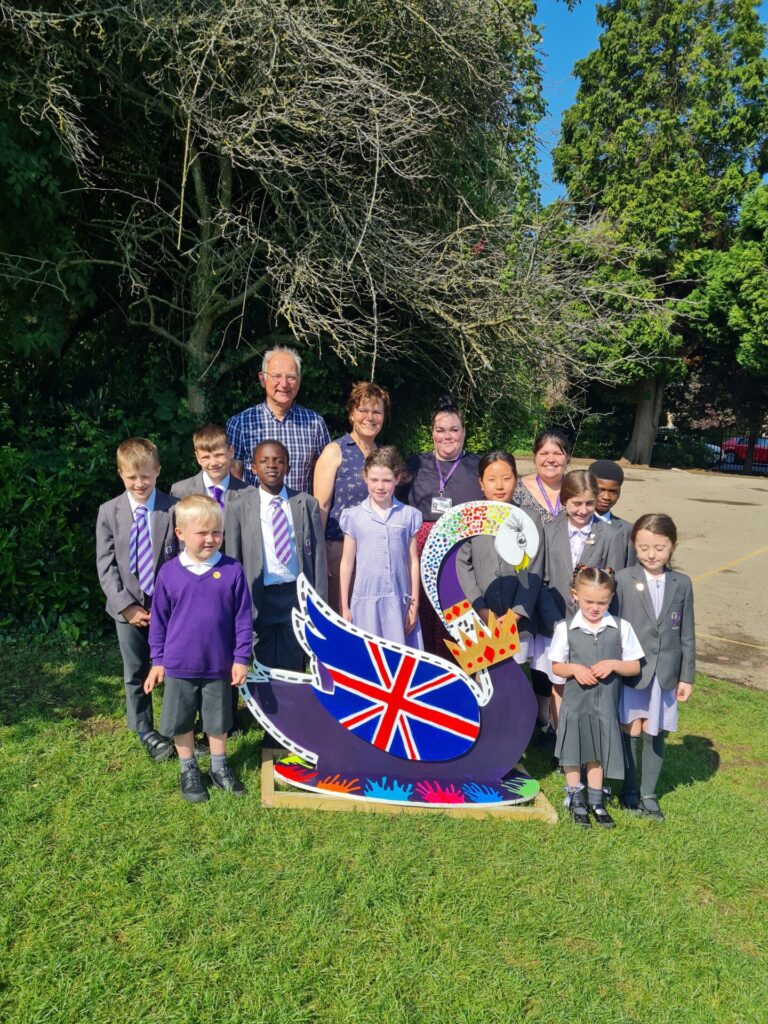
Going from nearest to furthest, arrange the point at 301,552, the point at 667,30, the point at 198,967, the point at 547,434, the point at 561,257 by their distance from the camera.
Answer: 1. the point at 198,967
2. the point at 301,552
3. the point at 547,434
4. the point at 561,257
5. the point at 667,30

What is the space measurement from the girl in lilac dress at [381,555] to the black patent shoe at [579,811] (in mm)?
1195

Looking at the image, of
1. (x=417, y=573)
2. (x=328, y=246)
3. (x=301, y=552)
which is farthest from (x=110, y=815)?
(x=328, y=246)

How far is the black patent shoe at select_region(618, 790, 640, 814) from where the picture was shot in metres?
3.71

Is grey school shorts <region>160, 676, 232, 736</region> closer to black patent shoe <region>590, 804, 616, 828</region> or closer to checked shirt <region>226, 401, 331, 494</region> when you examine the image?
checked shirt <region>226, 401, 331, 494</region>

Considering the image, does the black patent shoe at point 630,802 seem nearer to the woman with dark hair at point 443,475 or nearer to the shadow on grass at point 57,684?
the woman with dark hair at point 443,475

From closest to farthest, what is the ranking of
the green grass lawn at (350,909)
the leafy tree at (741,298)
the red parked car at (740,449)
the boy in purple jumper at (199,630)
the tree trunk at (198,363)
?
1. the green grass lawn at (350,909)
2. the boy in purple jumper at (199,630)
3. the tree trunk at (198,363)
4. the leafy tree at (741,298)
5. the red parked car at (740,449)

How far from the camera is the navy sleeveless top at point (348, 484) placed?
13.7ft

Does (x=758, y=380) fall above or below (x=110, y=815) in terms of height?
above

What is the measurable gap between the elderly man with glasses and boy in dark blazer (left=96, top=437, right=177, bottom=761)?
62cm

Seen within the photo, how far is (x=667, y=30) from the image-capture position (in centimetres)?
2355

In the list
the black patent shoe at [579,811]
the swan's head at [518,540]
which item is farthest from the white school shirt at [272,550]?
the black patent shoe at [579,811]

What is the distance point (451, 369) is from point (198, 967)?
505cm

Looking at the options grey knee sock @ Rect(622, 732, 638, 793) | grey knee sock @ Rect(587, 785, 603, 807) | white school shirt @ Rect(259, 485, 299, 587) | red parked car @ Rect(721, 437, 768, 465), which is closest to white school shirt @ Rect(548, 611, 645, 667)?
grey knee sock @ Rect(622, 732, 638, 793)

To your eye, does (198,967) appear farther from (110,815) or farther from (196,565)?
Result: (196,565)
